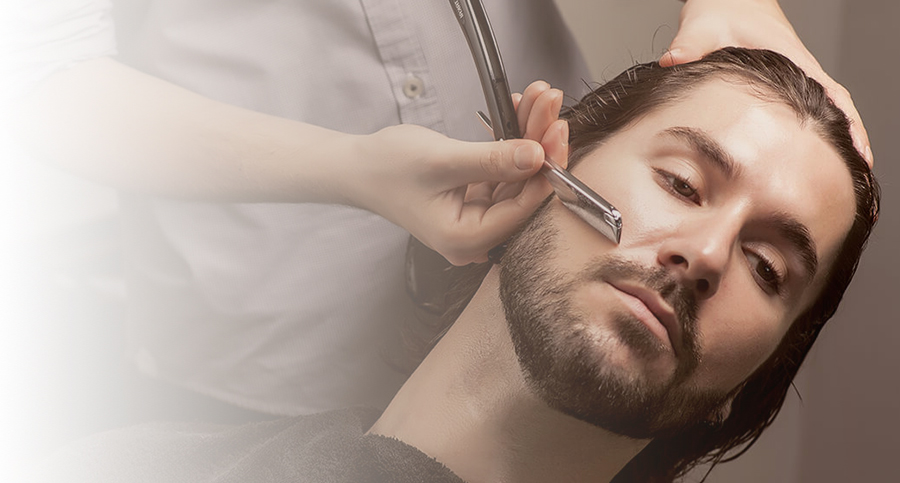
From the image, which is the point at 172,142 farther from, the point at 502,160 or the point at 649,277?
the point at 649,277

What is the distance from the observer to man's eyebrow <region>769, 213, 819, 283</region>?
21.3 inches

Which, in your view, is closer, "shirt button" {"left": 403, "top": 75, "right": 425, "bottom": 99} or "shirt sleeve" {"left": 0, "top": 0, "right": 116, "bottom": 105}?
"shirt sleeve" {"left": 0, "top": 0, "right": 116, "bottom": 105}

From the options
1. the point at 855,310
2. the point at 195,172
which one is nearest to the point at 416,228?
the point at 195,172

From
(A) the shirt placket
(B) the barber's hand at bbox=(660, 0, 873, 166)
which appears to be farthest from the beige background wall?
(A) the shirt placket

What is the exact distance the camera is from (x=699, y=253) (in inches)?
19.3

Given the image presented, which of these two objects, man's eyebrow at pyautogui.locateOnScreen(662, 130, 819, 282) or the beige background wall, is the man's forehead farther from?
the beige background wall

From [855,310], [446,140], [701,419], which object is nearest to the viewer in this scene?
[446,140]

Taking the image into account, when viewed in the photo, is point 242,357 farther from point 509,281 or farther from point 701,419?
point 701,419

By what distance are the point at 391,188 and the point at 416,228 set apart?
0.04m

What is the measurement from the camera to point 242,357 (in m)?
0.63

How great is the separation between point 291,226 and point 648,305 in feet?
Result: 1.02

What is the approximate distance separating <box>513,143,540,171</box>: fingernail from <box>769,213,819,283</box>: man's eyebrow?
211 millimetres

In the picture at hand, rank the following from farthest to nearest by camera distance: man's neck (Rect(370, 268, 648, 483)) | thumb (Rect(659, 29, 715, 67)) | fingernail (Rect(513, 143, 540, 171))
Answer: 1. thumb (Rect(659, 29, 715, 67))
2. man's neck (Rect(370, 268, 648, 483))
3. fingernail (Rect(513, 143, 540, 171))

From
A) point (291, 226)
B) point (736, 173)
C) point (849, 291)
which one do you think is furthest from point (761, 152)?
point (291, 226)
